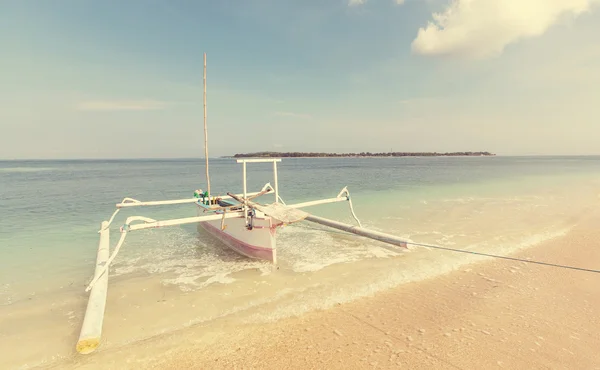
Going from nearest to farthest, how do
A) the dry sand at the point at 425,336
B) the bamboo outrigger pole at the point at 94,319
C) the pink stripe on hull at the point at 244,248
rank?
the dry sand at the point at 425,336
the bamboo outrigger pole at the point at 94,319
the pink stripe on hull at the point at 244,248

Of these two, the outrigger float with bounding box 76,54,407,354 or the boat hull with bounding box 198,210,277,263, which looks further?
the boat hull with bounding box 198,210,277,263

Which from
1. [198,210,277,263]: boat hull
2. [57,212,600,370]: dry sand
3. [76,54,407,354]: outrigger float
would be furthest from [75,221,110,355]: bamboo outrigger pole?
[198,210,277,263]: boat hull

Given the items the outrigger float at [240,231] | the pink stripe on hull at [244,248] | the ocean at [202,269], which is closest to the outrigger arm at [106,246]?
the outrigger float at [240,231]

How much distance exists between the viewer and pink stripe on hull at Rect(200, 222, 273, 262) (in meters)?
7.92

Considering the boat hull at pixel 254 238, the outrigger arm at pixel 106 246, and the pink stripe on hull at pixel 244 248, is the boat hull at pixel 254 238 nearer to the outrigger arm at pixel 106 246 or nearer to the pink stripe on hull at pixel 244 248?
the pink stripe on hull at pixel 244 248

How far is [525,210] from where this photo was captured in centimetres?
1406

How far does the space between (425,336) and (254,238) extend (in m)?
5.04

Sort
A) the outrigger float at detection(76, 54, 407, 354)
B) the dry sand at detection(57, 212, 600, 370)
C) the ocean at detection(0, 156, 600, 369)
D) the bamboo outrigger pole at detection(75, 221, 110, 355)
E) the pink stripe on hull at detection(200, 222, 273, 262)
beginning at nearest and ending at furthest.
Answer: the dry sand at detection(57, 212, 600, 370) → the bamboo outrigger pole at detection(75, 221, 110, 355) → the ocean at detection(0, 156, 600, 369) → the outrigger float at detection(76, 54, 407, 354) → the pink stripe on hull at detection(200, 222, 273, 262)

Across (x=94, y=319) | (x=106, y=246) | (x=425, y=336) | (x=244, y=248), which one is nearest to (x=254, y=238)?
(x=244, y=248)

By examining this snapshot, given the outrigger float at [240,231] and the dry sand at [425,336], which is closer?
the dry sand at [425,336]

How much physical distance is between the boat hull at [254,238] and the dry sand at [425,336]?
2937 millimetres

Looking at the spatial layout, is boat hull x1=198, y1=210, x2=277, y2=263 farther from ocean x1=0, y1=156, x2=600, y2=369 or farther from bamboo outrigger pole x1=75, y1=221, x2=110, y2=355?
bamboo outrigger pole x1=75, y1=221, x2=110, y2=355

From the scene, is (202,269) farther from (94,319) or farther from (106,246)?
(106,246)

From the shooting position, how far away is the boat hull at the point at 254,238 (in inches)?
305
